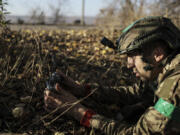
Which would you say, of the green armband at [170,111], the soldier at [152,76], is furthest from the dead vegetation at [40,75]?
the green armband at [170,111]

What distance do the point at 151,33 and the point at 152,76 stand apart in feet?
1.35

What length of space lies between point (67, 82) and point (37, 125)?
1.79 ft

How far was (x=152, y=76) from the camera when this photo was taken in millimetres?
1834

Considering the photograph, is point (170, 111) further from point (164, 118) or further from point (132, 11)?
point (132, 11)

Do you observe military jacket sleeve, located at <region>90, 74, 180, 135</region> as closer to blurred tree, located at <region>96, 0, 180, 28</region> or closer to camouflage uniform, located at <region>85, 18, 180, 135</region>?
camouflage uniform, located at <region>85, 18, 180, 135</region>

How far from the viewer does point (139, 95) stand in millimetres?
2400

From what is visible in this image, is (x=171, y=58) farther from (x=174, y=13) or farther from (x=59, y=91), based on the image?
(x=174, y=13)

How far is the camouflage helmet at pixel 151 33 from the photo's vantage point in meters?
1.67

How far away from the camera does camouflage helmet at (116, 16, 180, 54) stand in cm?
167

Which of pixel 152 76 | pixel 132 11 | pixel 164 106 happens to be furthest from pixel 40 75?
pixel 132 11

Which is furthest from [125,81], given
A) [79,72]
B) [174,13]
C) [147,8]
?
[174,13]

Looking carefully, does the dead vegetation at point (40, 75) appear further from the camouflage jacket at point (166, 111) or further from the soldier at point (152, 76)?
the camouflage jacket at point (166, 111)

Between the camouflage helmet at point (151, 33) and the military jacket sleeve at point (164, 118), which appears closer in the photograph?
the military jacket sleeve at point (164, 118)

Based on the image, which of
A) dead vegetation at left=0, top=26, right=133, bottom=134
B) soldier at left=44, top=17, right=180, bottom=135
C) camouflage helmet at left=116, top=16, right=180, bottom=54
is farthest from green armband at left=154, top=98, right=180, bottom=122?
dead vegetation at left=0, top=26, right=133, bottom=134
